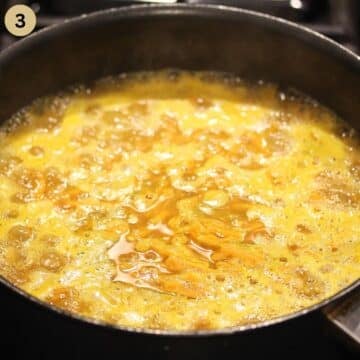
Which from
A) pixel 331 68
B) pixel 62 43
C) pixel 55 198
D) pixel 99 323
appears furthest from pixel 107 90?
pixel 99 323

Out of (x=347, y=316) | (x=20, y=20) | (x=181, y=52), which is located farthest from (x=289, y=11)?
(x=347, y=316)

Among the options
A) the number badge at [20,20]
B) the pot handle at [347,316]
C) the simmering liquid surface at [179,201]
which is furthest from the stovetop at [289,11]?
the pot handle at [347,316]

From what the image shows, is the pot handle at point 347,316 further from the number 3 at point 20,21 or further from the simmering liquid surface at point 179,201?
the number 3 at point 20,21

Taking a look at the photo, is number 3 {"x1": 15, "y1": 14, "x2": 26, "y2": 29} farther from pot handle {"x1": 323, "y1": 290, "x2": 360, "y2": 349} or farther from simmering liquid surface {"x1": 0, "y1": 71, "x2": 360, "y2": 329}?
pot handle {"x1": 323, "y1": 290, "x2": 360, "y2": 349}

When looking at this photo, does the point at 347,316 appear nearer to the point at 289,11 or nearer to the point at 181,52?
the point at 181,52

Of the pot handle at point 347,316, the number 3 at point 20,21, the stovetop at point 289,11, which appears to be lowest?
the pot handle at point 347,316

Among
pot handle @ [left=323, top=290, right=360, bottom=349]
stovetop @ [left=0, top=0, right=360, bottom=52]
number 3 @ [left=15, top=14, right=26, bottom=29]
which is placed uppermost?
stovetop @ [left=0, top=0, right=360, bottom=52]

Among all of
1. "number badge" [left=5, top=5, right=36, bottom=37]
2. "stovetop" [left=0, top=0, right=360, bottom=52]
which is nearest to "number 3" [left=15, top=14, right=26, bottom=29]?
"number badge" [left=5, top=5, right=36, bottom=37]
